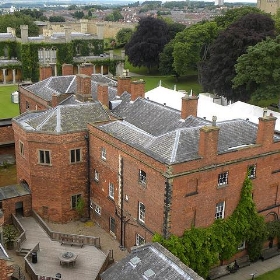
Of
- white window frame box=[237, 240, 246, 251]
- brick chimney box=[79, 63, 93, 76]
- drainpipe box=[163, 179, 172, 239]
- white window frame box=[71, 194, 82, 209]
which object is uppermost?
brick chimney box=[79, 63, 93, 76]

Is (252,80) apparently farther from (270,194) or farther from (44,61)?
(44,61)

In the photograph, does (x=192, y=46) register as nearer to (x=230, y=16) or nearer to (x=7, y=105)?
(x=230, y=16)

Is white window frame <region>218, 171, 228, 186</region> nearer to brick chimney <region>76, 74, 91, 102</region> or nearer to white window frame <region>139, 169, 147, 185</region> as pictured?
white window frame <region>139, 169, 147, 185</region>

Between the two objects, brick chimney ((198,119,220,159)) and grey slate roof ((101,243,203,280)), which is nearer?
grey slate roof ((101,243,203,280))

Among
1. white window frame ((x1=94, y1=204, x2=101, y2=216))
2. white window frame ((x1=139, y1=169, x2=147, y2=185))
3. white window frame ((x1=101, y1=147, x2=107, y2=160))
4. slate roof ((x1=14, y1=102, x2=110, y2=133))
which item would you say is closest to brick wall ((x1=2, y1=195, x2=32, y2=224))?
white window frame ((x1=94, y1=204, x2=101, y2=216))

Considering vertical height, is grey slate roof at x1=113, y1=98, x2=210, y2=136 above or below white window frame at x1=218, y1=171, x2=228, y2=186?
above

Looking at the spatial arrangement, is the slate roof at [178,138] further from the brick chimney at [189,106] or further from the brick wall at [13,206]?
the brick wall at [13,206]

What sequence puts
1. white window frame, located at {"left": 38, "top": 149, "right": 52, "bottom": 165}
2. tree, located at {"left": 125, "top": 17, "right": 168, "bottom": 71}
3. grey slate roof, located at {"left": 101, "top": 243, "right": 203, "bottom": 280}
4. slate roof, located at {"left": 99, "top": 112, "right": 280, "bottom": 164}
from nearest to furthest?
grey slate roof, located at {"left": 101, "top": 243, "right": 203, "bottom": 280} → slate roof, located at {"left": 99, "top": 112, "right": 280, "bottom": 164} → white window frame, located at {"left": 38, "top": 149, "right": 52, "bottom": 165} → tree, located at {"left": 125, "top": 17, "right": 168, "bottom": 71}

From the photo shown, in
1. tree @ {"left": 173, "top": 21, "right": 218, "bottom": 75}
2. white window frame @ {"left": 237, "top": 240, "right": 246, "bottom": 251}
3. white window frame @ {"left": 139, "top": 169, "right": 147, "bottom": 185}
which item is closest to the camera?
white window frame @ {"left": 139, "top": 169, "right": 147, "bottom": 185}

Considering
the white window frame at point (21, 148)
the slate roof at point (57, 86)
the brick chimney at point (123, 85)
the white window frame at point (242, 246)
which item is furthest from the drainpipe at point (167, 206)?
the slate roof at point (57, 86)
